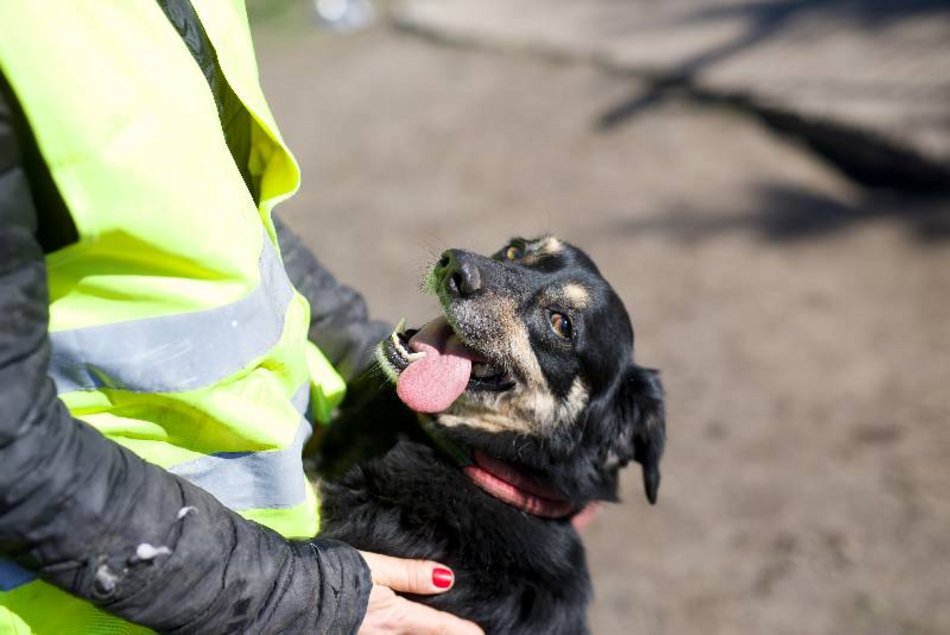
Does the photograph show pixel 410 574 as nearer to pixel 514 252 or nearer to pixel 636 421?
pixel 636 421

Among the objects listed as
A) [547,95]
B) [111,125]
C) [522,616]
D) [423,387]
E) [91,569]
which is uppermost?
[111,125]

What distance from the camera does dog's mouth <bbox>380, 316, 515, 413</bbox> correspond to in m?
2.28

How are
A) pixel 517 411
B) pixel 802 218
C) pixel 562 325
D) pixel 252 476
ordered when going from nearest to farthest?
pixel 252 476 < pixel 517 411 < pixel 562 325 < pixel 802 218

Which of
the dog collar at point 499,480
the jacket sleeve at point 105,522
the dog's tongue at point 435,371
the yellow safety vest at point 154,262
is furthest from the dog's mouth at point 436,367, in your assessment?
the jacket sleeve at point 105,522

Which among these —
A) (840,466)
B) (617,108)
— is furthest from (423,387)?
(617,108)

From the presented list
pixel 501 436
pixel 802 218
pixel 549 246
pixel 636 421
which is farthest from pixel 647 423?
pixel 802 218

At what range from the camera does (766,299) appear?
227 inches

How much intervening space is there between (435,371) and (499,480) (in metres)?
0.34

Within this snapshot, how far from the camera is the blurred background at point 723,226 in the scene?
13.4 ft

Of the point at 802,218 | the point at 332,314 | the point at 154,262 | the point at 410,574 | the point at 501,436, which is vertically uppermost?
the point at 154,262

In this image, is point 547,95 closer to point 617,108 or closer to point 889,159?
point 617,108

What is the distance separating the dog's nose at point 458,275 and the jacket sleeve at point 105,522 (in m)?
1.15

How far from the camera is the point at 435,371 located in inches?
95.1

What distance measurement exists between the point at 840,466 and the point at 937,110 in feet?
11.5
